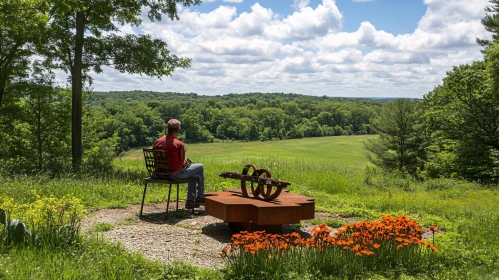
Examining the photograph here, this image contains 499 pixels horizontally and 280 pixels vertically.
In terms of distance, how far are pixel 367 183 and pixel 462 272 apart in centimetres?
990

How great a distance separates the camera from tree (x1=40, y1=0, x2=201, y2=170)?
14.7 metres

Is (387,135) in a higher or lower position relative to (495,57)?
lower

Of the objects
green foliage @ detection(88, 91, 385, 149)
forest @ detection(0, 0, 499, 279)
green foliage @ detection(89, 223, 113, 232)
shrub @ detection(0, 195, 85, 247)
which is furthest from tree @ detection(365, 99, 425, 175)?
green foliage @ detection(88, 91, 385, 149)

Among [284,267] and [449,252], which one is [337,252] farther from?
[449,252]

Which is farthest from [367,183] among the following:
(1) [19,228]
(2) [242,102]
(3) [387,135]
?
(2) [242,102]

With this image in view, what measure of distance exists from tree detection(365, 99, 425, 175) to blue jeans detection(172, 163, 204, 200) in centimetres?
3006

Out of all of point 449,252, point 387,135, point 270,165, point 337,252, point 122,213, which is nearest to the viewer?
point 337,252

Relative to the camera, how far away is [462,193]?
14031 mm

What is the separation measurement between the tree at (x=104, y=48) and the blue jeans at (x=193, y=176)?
25.2 feet

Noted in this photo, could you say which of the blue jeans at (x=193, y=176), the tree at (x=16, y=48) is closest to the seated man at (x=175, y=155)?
the blue jeans at (x=193, y=176)

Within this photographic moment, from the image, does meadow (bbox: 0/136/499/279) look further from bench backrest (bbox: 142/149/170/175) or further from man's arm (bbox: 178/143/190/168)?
man's arm (bbox: 178/143/190/168)

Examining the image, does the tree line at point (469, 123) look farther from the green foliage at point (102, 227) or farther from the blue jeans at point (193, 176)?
the green foliage at point (102, 227)

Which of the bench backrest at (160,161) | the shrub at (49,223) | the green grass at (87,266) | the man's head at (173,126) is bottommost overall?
the green grass at (87,266)

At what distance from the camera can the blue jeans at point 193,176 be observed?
798 centimetres
